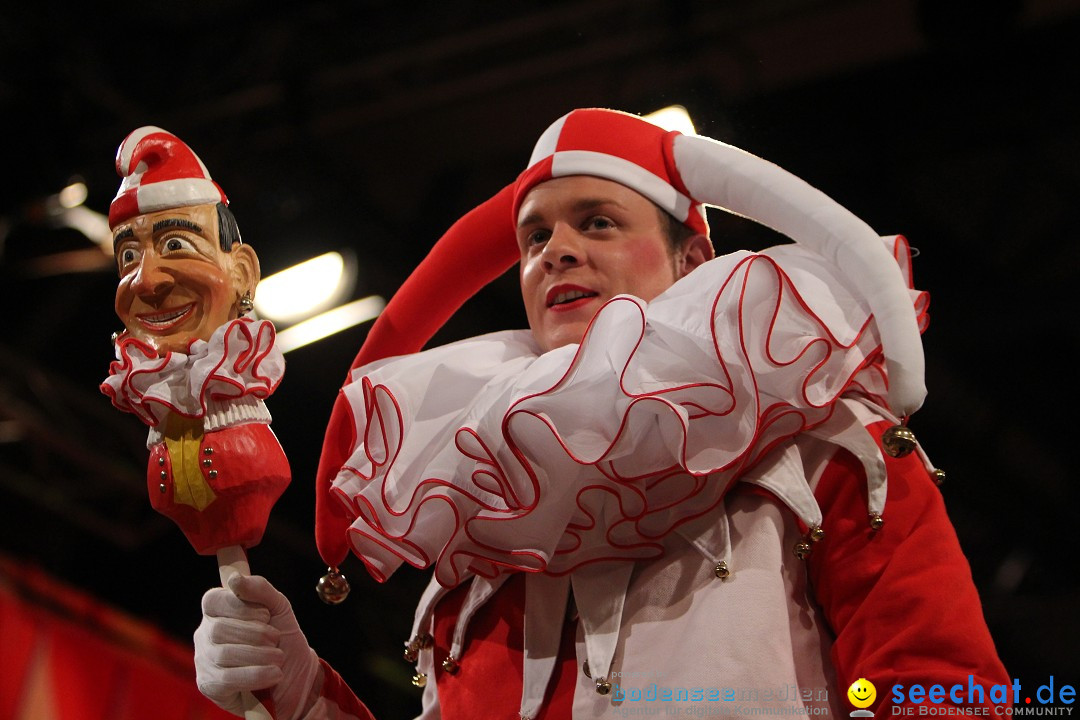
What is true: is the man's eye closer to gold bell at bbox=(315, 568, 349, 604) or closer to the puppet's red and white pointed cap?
the puppet's red and white pointed cap

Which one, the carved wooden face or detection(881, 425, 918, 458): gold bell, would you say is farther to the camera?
the carved wooden face

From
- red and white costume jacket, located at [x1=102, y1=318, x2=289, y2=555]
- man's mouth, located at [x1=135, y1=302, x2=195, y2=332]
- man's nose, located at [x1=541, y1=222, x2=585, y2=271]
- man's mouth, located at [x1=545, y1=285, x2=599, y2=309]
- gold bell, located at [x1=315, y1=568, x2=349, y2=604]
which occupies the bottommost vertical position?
gold bell, located at [x1=315, y1=568, x2=349, y2=604]

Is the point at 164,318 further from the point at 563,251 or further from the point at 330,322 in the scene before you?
the point at 330,322

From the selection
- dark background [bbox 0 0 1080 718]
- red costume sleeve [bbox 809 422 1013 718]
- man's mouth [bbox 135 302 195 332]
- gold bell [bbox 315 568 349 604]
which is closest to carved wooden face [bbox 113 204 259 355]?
man's mouth [bbox 135 302 195 332]

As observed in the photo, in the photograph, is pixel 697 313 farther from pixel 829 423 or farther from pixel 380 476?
pixel 380 476

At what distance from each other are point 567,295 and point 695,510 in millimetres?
303

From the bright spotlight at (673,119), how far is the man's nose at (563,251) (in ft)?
0.71

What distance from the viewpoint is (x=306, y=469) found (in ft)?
6.82

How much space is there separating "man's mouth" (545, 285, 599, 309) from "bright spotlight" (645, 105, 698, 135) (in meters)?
0.27

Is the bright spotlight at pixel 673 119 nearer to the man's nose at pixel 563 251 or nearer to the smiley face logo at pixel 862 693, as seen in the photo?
the man's nose at pixel 563 251

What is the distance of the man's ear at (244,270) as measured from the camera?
45.9 inches

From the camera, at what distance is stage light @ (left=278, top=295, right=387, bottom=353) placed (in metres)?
3.16

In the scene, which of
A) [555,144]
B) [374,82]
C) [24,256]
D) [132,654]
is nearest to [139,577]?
[132,654]

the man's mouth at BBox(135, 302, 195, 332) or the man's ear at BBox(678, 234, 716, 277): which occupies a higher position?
the man's ear at BBox(678, 234, 716, 277)
